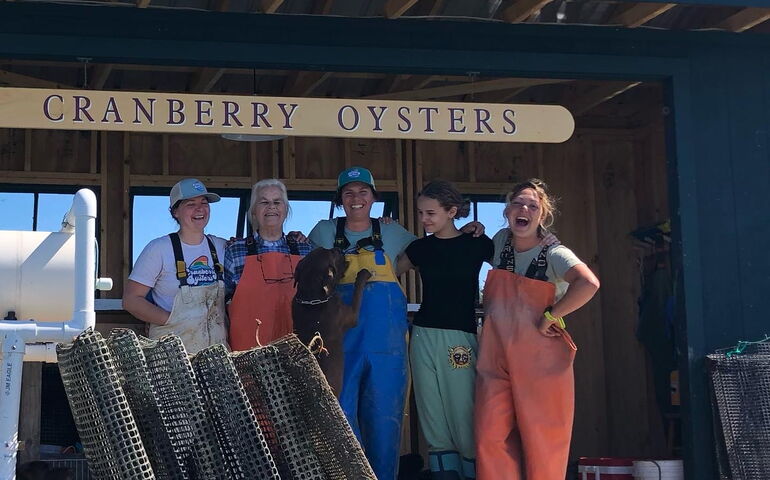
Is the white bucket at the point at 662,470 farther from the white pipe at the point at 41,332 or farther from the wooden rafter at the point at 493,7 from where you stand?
the white pipe at the point at 41,332

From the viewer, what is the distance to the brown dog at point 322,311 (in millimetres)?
5477

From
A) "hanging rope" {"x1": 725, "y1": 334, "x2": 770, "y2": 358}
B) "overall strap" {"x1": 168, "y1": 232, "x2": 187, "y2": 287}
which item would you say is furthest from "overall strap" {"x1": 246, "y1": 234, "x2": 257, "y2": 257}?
"hanging rope" {"x1": 725, "y1": 334, "x2": 770, "y2": 358}

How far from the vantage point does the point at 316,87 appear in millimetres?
8805

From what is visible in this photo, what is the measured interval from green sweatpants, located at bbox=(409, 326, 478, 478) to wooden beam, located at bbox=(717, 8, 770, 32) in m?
2.68

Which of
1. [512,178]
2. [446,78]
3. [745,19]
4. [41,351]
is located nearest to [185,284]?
[41,351]

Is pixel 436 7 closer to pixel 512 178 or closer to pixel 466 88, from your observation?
pixel 466 88

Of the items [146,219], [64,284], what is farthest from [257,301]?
[146,219]

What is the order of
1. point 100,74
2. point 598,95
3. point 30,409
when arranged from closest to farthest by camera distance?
point 30,409 < point 100,74 < point 598,95

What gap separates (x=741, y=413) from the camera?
624 cm

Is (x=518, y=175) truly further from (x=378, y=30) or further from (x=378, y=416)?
(x=378, y=416)

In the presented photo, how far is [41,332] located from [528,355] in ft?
9.32

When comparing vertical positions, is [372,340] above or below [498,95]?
below

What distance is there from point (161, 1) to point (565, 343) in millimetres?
3014

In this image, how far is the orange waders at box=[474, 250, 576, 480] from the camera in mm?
5617
